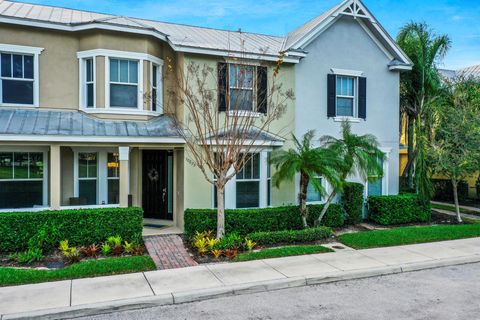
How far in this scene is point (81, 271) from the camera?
8.56 metres

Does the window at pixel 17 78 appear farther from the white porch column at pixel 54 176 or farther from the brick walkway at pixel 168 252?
the brick walkway at pixel 168 252

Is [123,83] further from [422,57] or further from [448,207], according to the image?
[448,207]

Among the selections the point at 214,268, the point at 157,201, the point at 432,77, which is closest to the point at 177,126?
the point at 157,201

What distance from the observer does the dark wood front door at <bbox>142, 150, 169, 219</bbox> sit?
1462 centimetres

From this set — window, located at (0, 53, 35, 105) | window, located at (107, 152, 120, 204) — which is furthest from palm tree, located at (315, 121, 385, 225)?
window, located at (0, 53, 35, 105)

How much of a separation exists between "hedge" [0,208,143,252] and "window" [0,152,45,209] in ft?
7.88

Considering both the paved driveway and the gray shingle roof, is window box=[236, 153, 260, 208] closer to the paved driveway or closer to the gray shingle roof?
the gray shingle roof

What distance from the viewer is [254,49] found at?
46.4ft

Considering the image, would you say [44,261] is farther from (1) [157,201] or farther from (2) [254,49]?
(2) [254,49]

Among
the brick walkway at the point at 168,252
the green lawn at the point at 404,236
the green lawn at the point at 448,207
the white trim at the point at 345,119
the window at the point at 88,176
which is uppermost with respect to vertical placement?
the white trim at the point at 345,119

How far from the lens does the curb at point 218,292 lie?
6.68 m

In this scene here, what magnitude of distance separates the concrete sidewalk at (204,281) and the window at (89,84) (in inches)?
263

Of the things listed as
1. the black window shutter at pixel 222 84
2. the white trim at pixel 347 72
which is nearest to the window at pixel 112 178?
the black window shutter at pixel 222 84

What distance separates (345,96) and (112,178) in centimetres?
932
